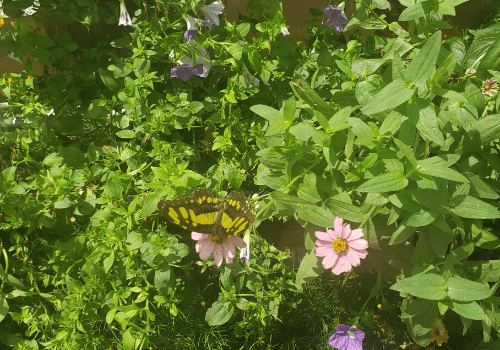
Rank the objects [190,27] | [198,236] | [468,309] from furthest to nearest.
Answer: [190,27] < [198,236] < [468,309]

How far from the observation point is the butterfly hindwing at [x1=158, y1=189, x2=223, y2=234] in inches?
40.1

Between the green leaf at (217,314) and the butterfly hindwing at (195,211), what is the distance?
0.31 m

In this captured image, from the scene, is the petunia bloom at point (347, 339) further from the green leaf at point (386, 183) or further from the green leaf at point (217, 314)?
the green leaf at point (386, 183)

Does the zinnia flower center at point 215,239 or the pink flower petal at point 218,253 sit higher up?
the zinnia flower center at point 215,239

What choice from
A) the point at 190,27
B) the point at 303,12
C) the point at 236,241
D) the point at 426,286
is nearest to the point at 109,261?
the point at 236,241

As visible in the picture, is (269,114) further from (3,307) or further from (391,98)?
(3,307)

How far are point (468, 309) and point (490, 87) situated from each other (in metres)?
0.52

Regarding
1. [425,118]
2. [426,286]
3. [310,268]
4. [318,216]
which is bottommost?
[310,268]

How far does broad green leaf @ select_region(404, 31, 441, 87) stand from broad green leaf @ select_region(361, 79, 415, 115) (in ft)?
0.08

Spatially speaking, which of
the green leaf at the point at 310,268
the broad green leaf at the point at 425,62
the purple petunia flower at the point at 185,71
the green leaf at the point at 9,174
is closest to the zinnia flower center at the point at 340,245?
the green leaf at the point at 310,268

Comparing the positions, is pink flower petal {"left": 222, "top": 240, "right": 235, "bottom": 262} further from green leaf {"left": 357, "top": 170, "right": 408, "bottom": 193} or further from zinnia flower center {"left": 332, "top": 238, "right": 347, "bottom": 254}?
green leaf {"left": 357, "top": 170, "right": 408, "bottom": 193}

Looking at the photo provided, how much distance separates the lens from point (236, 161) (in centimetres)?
136

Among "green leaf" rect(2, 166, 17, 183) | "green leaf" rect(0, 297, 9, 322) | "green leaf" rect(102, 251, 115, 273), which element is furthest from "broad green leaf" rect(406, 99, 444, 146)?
"green leaf" rect(0, 297, 9, 322)

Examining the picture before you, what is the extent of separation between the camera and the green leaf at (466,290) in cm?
87
